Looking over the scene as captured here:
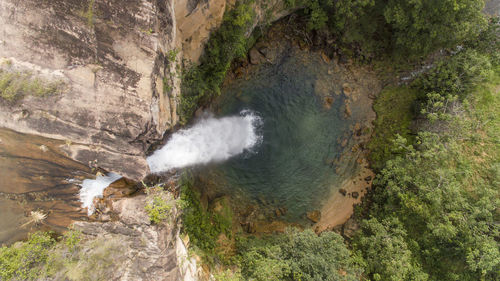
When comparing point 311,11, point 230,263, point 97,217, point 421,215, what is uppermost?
point 311,11

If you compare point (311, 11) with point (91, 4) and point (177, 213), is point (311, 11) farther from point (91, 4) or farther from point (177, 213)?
point (177, 213)

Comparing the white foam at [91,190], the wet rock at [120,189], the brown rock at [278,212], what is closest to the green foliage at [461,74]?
the brown rock at [278,212]

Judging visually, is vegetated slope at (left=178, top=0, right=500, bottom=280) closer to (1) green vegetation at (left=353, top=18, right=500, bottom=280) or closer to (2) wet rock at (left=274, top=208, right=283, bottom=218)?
(1) green vegetation at (left=353, top=18, right=500, bottom=280)

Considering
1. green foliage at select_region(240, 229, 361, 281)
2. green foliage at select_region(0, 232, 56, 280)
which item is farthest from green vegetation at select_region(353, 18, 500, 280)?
green foliage at select_region(0, 232, 56, 280)

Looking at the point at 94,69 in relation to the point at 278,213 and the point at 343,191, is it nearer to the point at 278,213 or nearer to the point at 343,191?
the point at 278,213

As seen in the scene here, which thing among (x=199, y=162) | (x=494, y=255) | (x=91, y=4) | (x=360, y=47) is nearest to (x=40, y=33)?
(x=91, y=4)
